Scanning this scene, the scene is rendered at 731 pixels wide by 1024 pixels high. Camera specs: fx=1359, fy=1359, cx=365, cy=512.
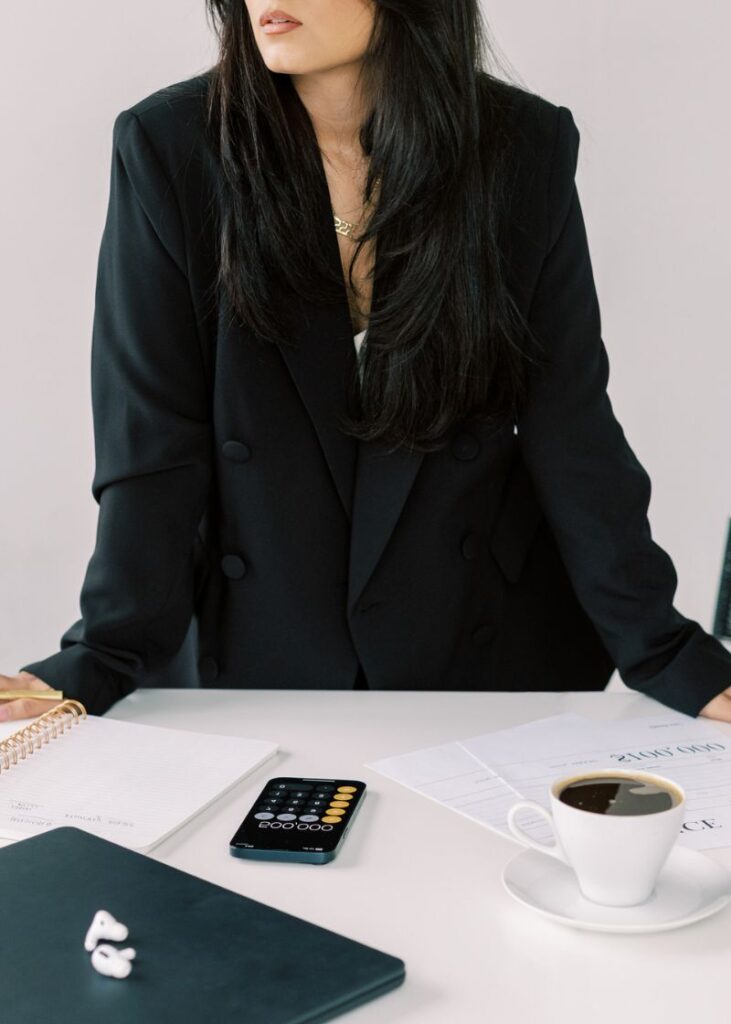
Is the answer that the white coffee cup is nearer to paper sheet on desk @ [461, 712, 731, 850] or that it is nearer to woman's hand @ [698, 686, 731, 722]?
paper sheet on desk @ [461, 712, 731, 850]

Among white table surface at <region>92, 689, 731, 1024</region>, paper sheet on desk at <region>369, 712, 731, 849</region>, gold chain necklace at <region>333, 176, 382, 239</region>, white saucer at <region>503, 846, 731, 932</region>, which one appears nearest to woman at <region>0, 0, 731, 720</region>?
gold chain necklace at <region>333, 176, 382, 239</region>

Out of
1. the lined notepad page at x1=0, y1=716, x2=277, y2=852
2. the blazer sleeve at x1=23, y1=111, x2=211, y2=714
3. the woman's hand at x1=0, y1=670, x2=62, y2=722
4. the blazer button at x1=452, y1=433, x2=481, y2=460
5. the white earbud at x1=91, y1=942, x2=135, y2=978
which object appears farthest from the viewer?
the blazer button at x1=452, y1=433, x2=481, y2=460

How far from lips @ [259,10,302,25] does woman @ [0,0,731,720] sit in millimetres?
32

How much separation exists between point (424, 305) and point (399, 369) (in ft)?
0.25

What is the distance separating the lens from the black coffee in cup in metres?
0.87

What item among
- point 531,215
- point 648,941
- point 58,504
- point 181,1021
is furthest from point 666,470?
point 181,1021

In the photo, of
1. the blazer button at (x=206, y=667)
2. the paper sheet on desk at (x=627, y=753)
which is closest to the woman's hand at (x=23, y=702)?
the blazer button at (x=206, y=667)

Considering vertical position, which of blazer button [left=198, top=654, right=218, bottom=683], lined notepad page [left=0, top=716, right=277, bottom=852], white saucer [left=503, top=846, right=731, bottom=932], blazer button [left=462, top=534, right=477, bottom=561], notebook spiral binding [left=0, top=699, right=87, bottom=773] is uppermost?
blazer button [left=462, top=534, right=477, bottom=561]

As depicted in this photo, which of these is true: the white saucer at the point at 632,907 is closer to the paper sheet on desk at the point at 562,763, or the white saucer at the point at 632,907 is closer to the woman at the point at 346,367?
the paper sheet on desk at the point at 562,763

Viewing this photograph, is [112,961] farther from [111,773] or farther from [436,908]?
[111,773]

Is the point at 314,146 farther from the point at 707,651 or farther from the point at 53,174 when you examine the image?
the point at 53,174

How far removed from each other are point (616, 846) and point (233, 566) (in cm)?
A: 79

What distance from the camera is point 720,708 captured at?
1.31 meters

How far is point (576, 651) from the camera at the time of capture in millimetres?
1681
